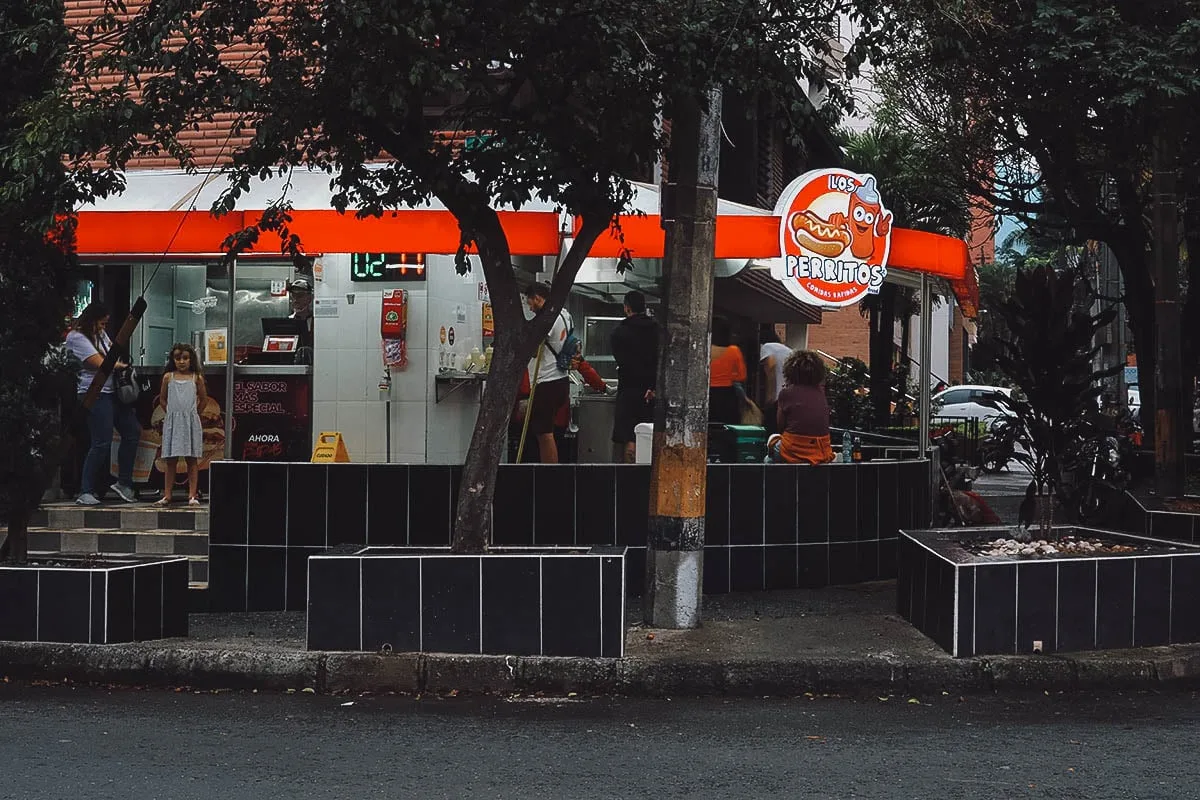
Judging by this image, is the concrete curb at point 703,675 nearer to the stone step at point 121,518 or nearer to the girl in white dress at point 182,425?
the stone step at point 121,518

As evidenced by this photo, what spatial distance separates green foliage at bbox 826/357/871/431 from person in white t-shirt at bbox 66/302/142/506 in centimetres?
1326

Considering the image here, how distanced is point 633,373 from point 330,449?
2638 mm

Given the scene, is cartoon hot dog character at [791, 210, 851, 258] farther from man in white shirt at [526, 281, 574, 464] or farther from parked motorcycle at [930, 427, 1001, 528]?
parked motorcycle at [930, 427, 1001, 528]

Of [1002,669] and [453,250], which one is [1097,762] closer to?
[1002,669]

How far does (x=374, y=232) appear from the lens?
372 inches

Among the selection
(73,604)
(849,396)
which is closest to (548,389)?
(73,604)

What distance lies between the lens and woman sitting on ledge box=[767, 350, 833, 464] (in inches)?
400

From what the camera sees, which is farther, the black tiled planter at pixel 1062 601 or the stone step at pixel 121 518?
the stone step at pixel 121 518

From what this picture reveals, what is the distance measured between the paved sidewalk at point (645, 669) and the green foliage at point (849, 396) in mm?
15518

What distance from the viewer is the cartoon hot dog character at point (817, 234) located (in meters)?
9.38

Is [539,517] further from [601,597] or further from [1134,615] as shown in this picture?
[1134,615]

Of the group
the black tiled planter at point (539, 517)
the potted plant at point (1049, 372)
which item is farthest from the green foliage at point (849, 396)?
the black tiled planter at point (539, 517)

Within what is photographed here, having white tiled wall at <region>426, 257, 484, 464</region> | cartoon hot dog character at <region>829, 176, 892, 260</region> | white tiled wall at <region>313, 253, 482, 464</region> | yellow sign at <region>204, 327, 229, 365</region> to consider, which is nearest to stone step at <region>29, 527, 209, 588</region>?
white tiled wall at <region>313, 253, 482, 464</region>

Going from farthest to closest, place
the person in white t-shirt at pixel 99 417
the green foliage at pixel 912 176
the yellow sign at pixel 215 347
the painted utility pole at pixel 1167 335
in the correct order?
1. the green foliage at pixel 912 176
2. the yellow sign at pixel 215 347
3. the person in white t-shirt at pixel 99 417
4. the painted utility pole at pixel 1167 335
